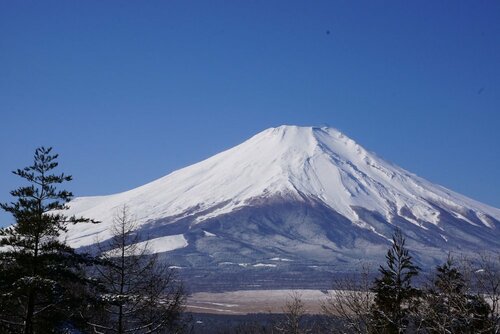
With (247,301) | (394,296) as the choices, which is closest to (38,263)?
(394,296)

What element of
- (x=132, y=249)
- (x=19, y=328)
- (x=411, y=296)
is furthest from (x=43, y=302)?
(x=411, y=296)

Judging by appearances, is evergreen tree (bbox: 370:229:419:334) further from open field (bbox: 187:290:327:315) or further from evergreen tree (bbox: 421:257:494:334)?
open field (bbox: 187:290:327:315)

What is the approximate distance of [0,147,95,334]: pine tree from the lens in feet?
47.9

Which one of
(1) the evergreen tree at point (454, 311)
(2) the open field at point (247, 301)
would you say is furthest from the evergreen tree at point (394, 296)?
(2) the open field at point (247, 301)

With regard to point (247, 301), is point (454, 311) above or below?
below

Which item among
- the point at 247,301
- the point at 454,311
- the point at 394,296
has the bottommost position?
the point at 454,311

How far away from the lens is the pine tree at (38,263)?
14602 millimetres

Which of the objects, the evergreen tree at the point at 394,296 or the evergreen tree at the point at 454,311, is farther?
the evergreen tree at the point at 394,296

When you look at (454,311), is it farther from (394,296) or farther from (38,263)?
(38,263)

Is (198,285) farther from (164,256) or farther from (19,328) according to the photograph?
(19,328)

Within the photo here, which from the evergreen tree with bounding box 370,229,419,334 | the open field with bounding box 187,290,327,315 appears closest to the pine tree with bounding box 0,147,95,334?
the evergreen tree with bounding box 370,229,419,334

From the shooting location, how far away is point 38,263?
49.8ft

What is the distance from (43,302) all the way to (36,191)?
2453 millimetres

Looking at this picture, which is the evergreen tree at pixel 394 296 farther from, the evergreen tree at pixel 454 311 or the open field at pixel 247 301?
the open field at pixel 247 301
